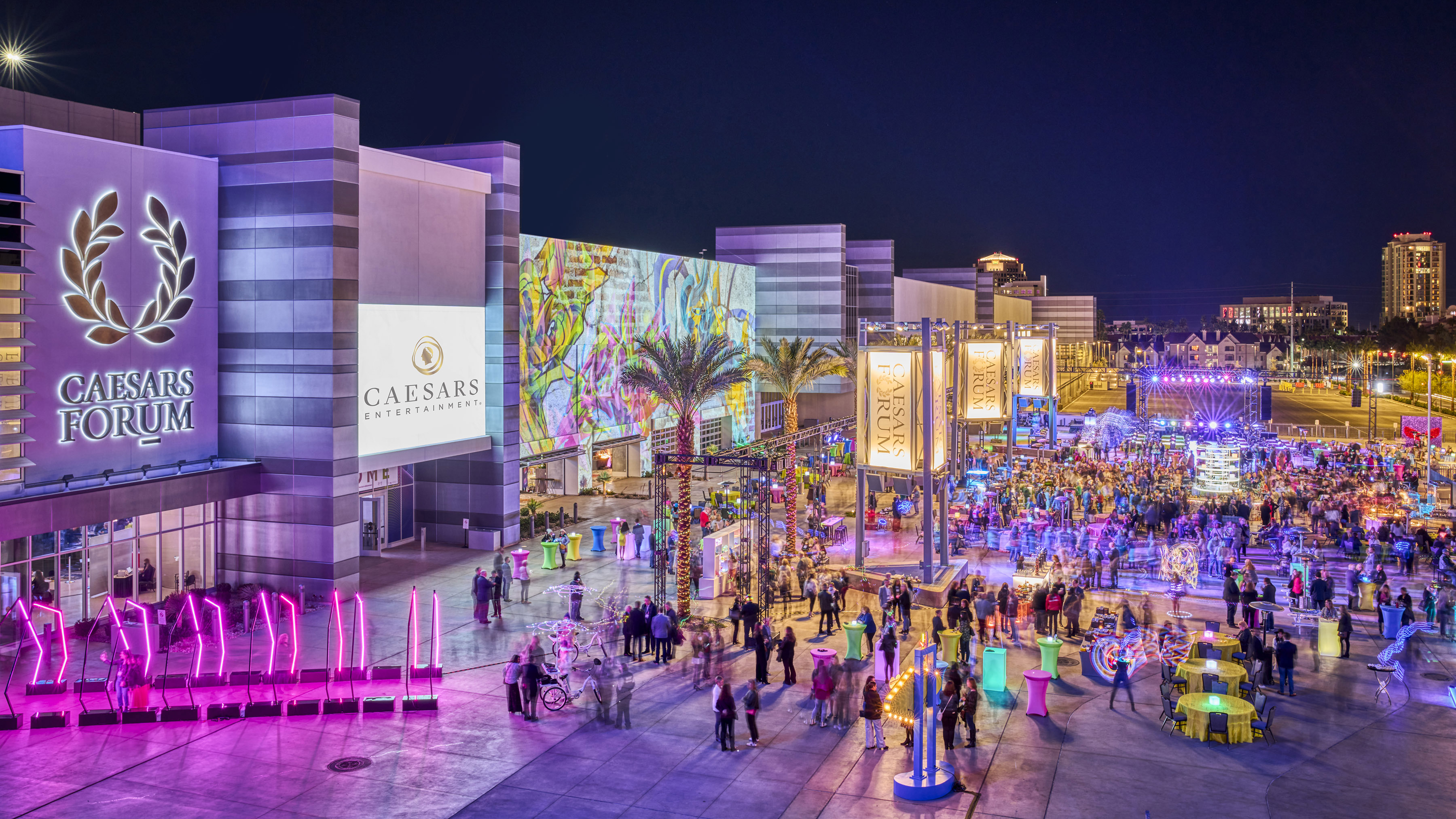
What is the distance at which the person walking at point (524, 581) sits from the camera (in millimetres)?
26641

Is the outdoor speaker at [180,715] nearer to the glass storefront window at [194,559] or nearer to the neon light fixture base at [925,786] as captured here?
the glass storefront window at [194,559]

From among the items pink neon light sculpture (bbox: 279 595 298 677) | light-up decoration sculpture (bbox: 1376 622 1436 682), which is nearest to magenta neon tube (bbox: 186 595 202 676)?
pink neon light sculpture (bbox: 279 595 298 677)

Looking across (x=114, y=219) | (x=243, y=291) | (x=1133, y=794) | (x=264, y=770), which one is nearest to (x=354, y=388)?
(x=243, y=291)

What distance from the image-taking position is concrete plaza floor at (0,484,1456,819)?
1424cm

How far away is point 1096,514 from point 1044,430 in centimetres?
2173

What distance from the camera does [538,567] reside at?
101ft

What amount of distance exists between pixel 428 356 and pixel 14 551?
11.4 m

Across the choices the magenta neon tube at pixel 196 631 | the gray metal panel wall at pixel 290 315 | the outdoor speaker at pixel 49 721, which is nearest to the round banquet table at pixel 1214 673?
the magenta neon tube at pixel 196 631

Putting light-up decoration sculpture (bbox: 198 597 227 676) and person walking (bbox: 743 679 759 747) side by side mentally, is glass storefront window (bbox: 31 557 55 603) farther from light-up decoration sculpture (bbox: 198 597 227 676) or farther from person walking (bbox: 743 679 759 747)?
person walking (bbox: 743 679 759 747)

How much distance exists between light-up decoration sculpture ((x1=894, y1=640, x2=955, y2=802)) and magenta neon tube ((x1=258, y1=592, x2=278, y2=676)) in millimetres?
10573

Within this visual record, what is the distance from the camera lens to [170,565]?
25328 mm

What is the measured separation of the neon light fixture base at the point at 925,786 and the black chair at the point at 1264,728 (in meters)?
5.46

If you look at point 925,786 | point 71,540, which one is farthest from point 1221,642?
point 71,540

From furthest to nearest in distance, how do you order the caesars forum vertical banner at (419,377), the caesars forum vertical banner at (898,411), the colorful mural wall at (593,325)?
the colorful mural wall at (593,325) → the caesars forum vertical banner at (419,377) → the caesars forum vertical banner at (898,411)
